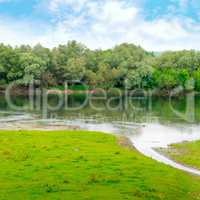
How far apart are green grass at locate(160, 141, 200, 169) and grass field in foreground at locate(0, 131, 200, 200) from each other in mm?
3938

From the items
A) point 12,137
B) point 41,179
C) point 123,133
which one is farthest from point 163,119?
point 41,179

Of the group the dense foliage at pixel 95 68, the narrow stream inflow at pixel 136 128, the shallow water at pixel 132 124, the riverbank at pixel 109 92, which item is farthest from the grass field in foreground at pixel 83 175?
the dense foliage at pixel 95 68

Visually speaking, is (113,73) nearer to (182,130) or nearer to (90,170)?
(182,130)

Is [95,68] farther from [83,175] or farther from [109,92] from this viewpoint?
[83,175]

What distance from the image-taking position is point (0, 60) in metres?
125

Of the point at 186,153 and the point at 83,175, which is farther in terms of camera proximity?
the point at 186,153

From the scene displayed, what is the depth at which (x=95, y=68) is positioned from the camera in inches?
5453

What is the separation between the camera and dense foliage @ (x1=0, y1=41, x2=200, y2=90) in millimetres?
125438

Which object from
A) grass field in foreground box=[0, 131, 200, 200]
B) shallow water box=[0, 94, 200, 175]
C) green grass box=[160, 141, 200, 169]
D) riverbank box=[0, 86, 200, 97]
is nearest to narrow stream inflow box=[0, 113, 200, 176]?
shallow water box=[0, 94, 200, 175]

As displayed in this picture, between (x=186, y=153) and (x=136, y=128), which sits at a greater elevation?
(x=136, y=128)

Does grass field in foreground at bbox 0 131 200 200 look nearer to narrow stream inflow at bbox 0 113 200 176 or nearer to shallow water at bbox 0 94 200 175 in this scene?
shallow water at bbox 0 94 200 175

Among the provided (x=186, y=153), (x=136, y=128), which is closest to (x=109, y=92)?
(x=136, y=128)

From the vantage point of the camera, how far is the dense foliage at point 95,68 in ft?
412

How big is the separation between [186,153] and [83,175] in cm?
1410
